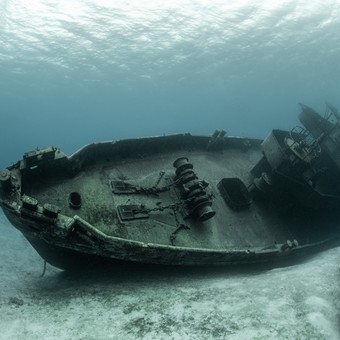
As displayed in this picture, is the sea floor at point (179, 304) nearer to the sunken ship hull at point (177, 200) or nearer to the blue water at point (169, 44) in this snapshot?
the sunken ship hull at point (177, 200)

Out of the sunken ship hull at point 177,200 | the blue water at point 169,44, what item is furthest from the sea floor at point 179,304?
the blue water at point 169,44

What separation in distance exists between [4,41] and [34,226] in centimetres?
3439

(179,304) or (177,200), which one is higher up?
(177,200)

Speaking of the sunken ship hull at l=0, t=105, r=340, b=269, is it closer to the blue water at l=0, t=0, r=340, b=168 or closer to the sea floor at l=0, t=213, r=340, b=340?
the sea floor at l=0, t=213, r=340, b=340

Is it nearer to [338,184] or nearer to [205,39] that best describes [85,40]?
[205,39]

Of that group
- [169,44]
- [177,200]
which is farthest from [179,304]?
[169,44]

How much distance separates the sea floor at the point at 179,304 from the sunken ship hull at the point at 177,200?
0.60 meters

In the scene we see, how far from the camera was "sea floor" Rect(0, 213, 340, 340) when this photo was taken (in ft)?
18.0

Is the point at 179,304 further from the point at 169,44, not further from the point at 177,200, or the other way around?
the point at 169,44

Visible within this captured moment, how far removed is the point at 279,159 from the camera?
9.37 m

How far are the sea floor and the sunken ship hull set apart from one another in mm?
604

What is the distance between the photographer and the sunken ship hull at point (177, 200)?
6527 mm

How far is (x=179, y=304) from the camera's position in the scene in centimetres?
640

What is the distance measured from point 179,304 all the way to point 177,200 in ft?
9.79
